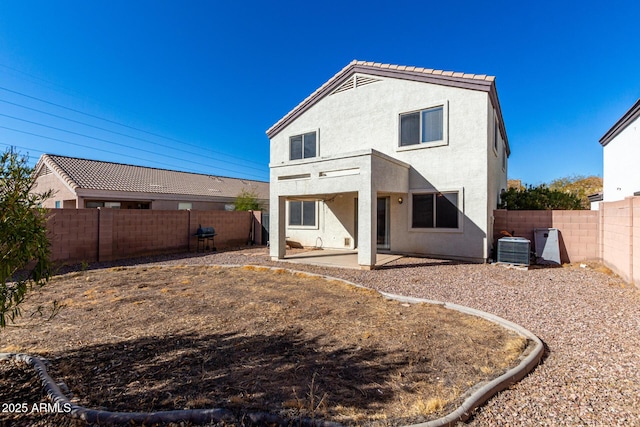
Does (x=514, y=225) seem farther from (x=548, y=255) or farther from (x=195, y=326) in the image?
(x=195, y=326)

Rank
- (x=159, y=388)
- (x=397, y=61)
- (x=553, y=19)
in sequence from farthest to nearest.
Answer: (x=397, y=61), (x=553, y=19), (x=159, y=388)

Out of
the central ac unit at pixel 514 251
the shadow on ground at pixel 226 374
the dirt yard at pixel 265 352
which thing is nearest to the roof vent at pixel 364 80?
the central ac unit at pixel 514 251

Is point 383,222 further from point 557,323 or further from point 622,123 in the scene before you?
point 622,123

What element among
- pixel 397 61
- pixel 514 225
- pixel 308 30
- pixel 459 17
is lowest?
pixel 514 225

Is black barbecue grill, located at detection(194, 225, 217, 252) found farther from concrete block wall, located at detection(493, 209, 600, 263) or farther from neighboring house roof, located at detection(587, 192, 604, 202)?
neighboring house roof, located at detection(587, 192, 604, 202)

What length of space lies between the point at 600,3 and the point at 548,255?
385 inches

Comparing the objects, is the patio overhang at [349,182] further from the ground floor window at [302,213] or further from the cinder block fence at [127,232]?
the cinder block fence at [127,232]

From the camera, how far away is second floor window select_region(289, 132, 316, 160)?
15492 millimetres

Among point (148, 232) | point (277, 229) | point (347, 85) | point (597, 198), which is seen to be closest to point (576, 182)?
point (597, 198)

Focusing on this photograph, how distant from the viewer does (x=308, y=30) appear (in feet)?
55.4

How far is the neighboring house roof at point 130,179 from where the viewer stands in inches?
776

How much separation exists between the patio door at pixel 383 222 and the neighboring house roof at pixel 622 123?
1105 centimetres

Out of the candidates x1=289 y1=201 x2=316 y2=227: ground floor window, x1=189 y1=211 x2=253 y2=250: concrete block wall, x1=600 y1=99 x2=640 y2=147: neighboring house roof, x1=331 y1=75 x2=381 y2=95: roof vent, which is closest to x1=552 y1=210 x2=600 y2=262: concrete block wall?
x1=600 y1=99 x2=640 y2=147: neighboring house roof

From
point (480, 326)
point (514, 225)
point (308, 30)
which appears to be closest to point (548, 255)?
point (514, 225)
